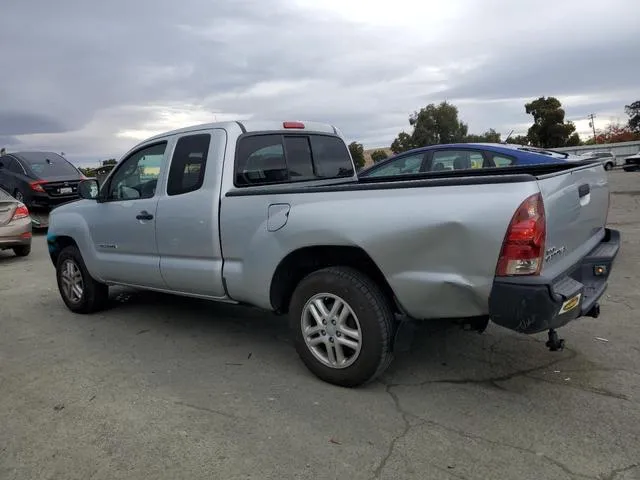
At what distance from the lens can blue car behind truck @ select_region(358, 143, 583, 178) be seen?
7.81 meters

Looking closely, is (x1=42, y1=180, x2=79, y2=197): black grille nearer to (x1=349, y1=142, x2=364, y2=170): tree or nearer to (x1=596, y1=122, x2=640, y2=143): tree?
(x1=349, y1=142, x2=364, y2=170): tree

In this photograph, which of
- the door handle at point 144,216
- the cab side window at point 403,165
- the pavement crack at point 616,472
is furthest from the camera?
the cab side window at point 403,165

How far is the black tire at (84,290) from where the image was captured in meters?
5.84

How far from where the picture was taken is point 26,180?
546 inches

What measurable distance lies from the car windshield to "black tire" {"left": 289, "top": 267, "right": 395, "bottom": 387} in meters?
12.8

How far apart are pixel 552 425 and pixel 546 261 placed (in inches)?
37.6

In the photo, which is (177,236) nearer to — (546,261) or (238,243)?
(238,243)

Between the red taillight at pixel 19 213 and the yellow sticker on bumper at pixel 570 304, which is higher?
the red taillight at pixel 19 213

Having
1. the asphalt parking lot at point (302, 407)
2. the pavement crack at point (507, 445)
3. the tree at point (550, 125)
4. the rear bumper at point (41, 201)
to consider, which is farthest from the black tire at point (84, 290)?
the tree at point (550, 125)

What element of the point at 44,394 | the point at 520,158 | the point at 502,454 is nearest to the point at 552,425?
the point at 502,454

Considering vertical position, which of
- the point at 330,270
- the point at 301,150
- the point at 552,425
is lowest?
the point at 552,425

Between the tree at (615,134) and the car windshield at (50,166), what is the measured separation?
85474mm

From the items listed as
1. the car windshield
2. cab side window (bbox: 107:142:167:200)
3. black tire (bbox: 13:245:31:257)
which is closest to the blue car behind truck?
cab side window (bbox: 107:142:167:200)

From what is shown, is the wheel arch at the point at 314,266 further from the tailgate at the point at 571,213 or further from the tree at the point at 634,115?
the tree at the point at 634,115
